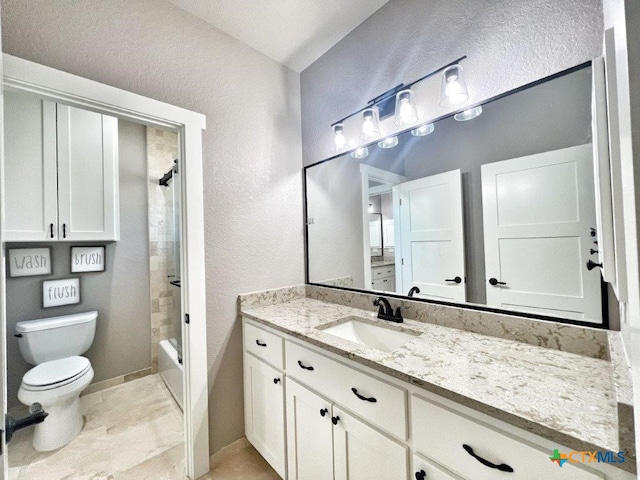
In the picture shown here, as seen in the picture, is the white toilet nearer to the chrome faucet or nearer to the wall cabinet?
the wall cabinet

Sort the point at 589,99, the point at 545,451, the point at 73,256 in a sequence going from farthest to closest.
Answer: the point at 73,256 < the point at 589,99 < the point at 545,451

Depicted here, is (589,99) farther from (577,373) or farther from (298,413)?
(298,413)

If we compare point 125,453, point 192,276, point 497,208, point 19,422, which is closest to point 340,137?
point 497,208

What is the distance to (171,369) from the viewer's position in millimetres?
2234

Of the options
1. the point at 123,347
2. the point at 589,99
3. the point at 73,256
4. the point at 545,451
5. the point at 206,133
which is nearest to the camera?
the point at 545,451

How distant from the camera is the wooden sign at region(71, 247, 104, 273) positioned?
223cm

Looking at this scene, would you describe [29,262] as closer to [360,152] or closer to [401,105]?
[360,152]

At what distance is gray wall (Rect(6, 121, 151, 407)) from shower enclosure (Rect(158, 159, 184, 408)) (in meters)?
0.17

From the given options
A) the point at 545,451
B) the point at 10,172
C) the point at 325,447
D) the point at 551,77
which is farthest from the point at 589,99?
the point at 10,172

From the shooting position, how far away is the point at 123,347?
97.1 inches

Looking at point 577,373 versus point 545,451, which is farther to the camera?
point 577,373

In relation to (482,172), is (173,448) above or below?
below

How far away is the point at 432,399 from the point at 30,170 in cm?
279

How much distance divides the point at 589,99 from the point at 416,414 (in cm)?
123
